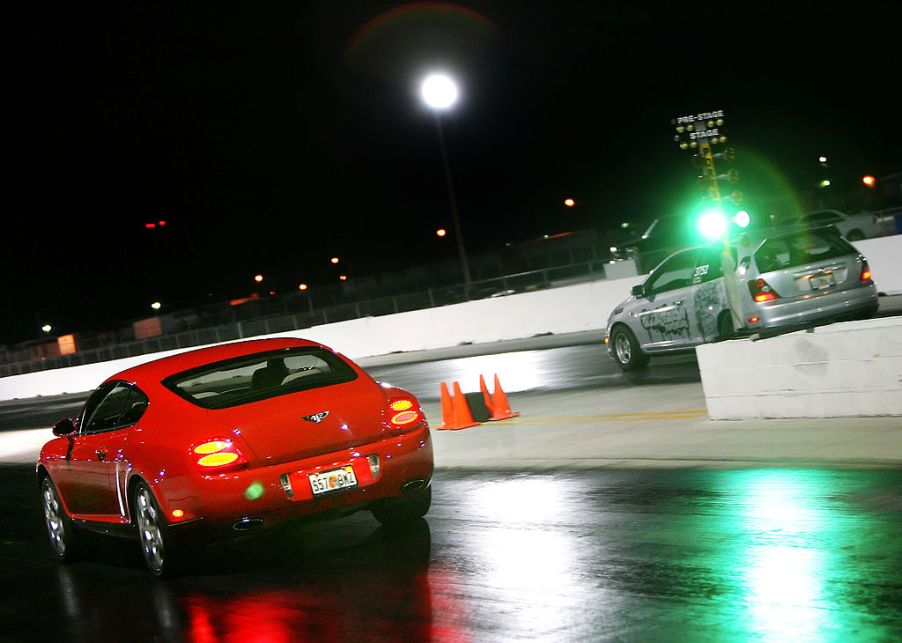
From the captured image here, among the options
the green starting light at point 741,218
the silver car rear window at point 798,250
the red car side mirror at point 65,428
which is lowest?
the red car side mirror at point 65,428

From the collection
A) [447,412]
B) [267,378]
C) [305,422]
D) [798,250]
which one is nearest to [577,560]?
[305,422]

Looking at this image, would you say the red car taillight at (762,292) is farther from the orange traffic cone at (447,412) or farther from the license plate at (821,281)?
the orange traffic cone at (447,412)

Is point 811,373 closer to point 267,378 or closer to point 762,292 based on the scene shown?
point 762,292

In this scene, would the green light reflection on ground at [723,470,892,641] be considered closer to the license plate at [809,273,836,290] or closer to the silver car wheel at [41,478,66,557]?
the silver car wheel at [41,478,66,557]

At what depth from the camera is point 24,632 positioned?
7.01 m

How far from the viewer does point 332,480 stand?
766 centimetres

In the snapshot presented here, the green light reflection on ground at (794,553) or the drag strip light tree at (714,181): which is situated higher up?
the drag strip light tree at (714,181)

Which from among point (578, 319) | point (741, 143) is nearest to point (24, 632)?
point (578, 319)

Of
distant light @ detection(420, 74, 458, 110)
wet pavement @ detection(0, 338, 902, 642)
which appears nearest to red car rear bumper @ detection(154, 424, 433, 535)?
wet pavement @ detection(0, 338, 902, 642)

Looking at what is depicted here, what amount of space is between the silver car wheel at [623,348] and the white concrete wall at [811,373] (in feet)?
20.5

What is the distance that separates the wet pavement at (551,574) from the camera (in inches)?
209

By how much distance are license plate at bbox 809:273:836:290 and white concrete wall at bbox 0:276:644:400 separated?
12.9 meters

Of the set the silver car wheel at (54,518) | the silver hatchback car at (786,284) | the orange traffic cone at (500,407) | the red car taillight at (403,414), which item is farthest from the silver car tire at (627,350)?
the silver car wheel at (54,518)

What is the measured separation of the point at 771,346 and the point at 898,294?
604 inches
